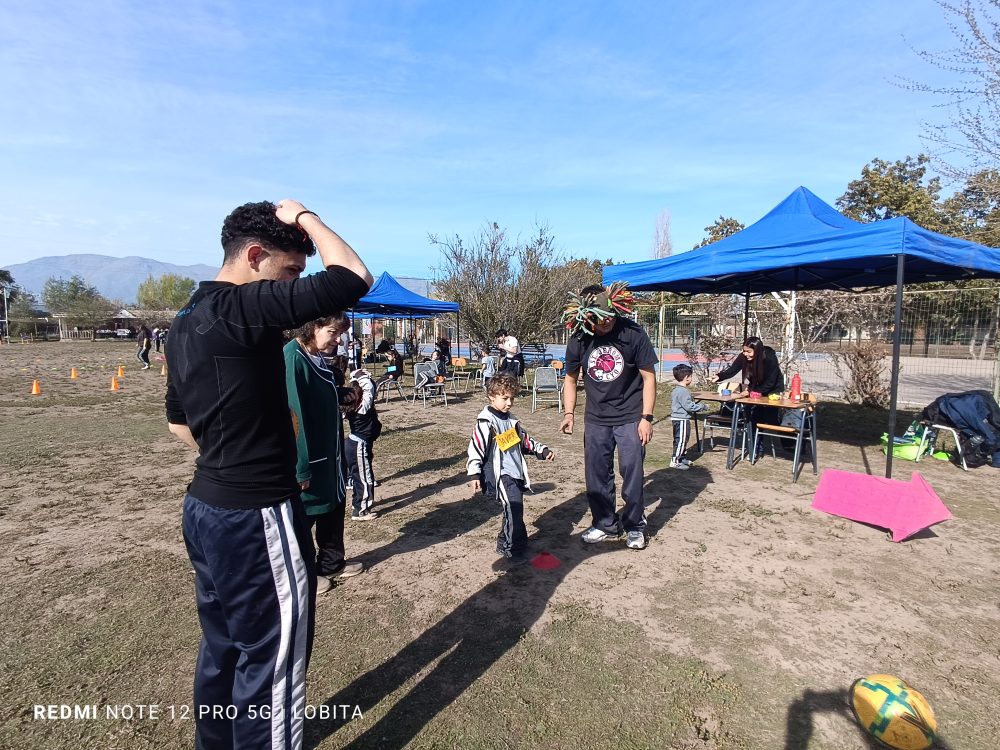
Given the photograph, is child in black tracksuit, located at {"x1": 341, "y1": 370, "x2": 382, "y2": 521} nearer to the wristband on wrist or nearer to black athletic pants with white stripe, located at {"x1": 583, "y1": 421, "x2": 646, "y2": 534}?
black athletic pants with white stripe, located at {"x1": 583, "y1": 421, "x2": 646, "y2": 534}

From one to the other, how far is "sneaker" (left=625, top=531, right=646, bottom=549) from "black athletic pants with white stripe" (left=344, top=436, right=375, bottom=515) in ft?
7.59

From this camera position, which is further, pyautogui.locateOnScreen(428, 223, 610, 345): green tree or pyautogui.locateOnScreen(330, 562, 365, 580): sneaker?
pyautogui.locateOnScreen(428, 223, 610, 345): green tree

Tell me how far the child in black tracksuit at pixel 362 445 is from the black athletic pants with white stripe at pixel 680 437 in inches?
142

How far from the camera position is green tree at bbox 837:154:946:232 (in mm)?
22734

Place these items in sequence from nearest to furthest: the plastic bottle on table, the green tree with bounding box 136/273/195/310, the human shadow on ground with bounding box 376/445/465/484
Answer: the human shadow on ground with bounding box 376/445/465/484
the plastic bottle on table
the green tree with bounding box 136/273/195/310

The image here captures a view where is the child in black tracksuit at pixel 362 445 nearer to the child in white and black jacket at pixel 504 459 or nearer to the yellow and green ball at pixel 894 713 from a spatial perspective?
the child in white and black jacket at pixel 504 459

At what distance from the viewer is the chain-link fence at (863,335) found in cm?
1099

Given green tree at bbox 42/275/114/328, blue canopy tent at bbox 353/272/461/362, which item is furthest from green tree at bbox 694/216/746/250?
green tree at bbox 42/275/114/328

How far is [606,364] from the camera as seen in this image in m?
4.05

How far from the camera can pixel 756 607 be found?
3.26 m

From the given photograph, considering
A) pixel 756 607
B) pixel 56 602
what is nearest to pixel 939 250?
pixel 756 607

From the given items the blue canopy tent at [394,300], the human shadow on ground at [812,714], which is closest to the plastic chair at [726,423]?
the human shadow on ground at [812,714]

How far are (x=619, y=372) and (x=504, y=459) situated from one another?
107 cm

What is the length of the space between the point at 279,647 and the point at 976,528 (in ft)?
18.0
